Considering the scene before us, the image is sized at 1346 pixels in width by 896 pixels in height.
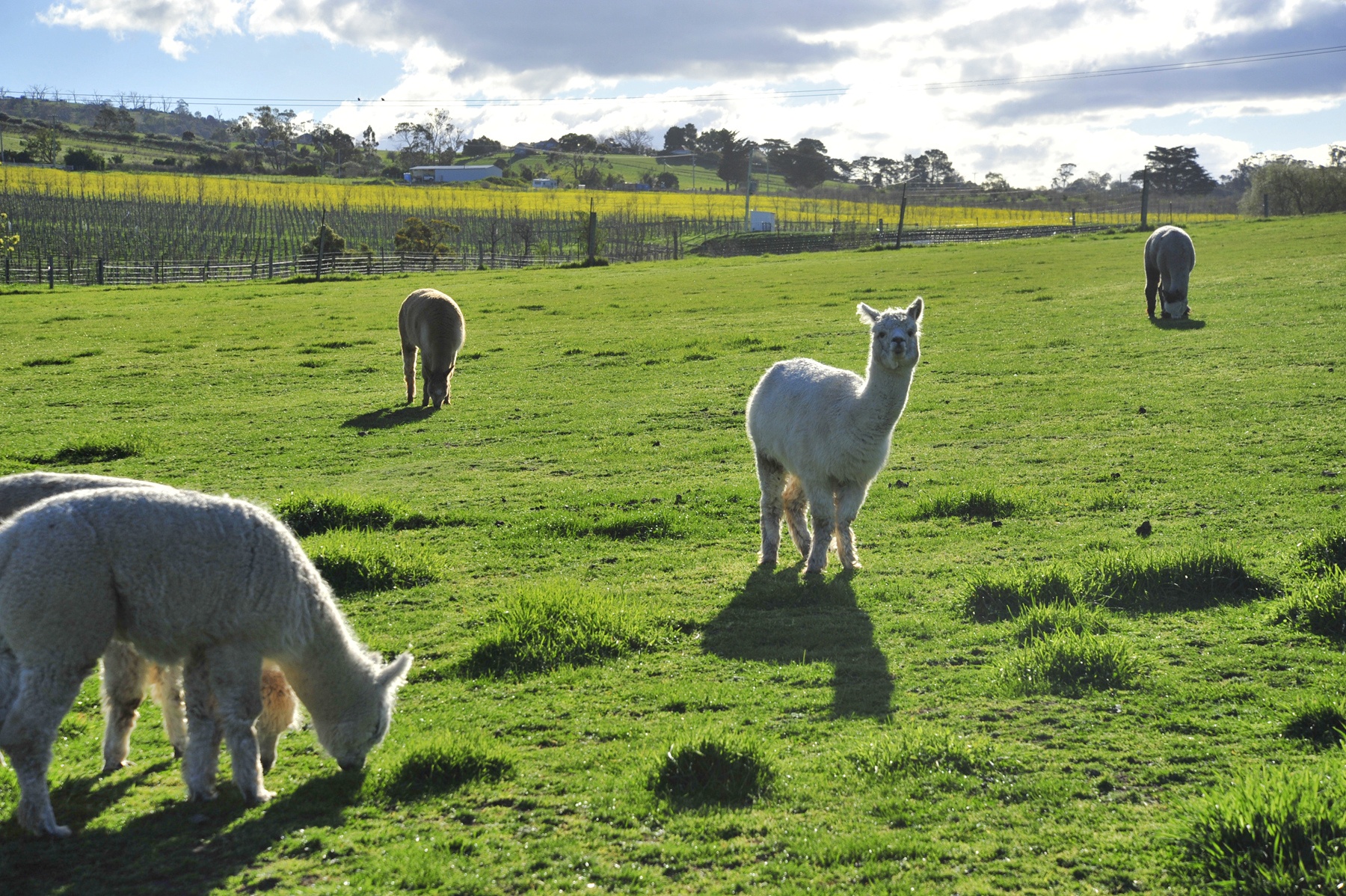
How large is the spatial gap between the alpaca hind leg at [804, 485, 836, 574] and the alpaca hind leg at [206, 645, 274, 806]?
14.6 ft

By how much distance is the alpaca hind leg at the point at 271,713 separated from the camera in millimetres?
4832

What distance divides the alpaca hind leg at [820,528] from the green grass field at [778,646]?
0.21m

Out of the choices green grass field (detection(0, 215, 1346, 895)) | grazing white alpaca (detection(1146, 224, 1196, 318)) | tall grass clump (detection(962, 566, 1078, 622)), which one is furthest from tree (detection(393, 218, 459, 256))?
tall grass clump (detection(962, 566, 1078, 622))

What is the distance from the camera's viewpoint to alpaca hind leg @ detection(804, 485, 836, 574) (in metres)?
7.84

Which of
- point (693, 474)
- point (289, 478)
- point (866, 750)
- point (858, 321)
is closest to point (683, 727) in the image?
point (866, 750)

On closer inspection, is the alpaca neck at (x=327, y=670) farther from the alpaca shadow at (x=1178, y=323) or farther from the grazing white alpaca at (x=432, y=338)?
the alpaca shadow at (x=1178, y=323)

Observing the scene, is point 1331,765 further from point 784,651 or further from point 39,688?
point 39,688

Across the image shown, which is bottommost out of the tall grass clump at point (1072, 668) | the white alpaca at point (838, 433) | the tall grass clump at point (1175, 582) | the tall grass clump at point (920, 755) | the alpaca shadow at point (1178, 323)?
the tall grass clump at point (920, 755)

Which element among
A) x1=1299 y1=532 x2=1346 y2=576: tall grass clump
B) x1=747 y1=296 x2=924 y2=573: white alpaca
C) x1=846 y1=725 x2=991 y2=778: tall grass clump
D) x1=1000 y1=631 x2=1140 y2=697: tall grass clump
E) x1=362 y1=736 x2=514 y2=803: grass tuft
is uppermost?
x1=747 y1=296 x2=924 y2=573: white alpaca

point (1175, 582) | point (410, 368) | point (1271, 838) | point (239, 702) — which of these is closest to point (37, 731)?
point (239, 702)

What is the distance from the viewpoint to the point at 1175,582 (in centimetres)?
690

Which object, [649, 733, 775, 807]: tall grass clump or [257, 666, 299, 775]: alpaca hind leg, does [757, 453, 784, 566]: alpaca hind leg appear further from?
[257, 666, 299, 775]: alpaca hind leg

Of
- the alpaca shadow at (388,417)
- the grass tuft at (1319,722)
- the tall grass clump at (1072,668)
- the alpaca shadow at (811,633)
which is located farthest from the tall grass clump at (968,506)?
the alpaca shadow at (388,417)

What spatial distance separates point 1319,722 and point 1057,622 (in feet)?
5.45
